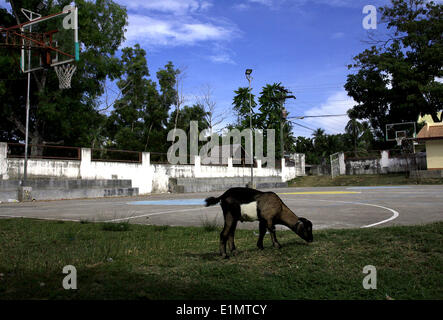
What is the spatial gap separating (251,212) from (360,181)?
34653 millimetres

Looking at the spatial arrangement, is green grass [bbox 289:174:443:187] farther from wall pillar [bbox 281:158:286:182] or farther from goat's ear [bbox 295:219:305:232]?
goat's ear [bbox 295:219:305:232]

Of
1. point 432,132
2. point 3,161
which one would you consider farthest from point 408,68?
point 3,161

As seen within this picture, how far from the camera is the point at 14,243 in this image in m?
6.61

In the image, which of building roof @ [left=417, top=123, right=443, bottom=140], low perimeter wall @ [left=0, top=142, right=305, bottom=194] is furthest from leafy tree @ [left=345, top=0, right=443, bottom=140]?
low perimeter wall @ [left=0, top=142, right=305, bottom=194]

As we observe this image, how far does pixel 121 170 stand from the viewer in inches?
1069

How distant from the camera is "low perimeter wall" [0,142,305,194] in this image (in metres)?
21.1

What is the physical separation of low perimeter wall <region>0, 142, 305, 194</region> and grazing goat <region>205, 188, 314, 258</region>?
2017cm

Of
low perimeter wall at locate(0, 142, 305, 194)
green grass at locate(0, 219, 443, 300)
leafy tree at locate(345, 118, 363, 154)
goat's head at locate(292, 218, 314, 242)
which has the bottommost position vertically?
green grass at locate(0, 219, 443, 300)

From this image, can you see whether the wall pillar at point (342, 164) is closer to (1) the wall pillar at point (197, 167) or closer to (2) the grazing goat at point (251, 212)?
(1) the wall pillar at point (197, 167)

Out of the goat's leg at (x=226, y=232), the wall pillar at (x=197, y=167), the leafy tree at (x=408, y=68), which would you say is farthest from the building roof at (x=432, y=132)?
the goat's leg at (x=226, y=232)

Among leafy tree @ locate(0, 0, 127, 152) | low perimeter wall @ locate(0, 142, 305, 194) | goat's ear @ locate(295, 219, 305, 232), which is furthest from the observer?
leafy tree @ locate(0, 0, 127, 152)

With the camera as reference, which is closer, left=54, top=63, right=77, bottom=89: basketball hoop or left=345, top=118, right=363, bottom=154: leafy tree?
left=54, top=63, right=77, bottom=89: basketball hoop

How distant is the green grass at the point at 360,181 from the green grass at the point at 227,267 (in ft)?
98.4
